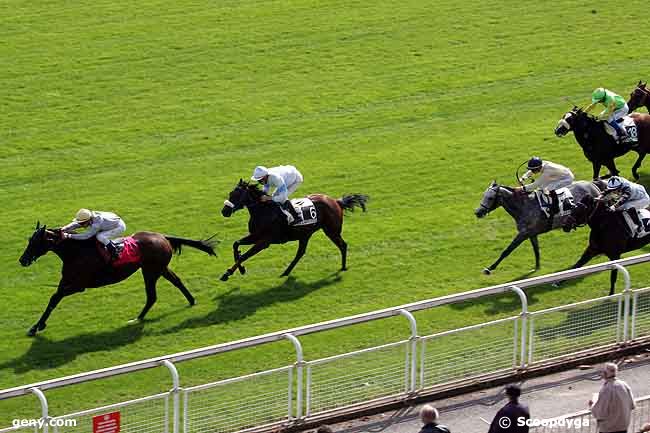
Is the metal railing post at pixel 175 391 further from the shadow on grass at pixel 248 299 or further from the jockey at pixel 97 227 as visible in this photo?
the jockey at pixel 97 227

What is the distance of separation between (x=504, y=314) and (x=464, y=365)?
2.10 meters

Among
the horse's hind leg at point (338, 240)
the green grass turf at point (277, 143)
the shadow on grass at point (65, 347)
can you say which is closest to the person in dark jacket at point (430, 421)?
the green grass turf at point (277, 143)

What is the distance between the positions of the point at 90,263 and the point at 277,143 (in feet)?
24.5

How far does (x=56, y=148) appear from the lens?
24188 mm

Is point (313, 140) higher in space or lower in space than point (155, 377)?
higher

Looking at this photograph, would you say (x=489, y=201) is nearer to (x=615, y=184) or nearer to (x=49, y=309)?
(x=615, y=184)

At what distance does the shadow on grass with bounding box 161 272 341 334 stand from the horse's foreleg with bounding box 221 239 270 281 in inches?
9.3

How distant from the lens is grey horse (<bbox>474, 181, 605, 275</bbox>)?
18906 millimetres

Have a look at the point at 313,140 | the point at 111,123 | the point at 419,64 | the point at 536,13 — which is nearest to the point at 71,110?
the point at 111,123

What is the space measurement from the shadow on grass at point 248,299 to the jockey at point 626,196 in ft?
12.7

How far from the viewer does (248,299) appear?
18.4m

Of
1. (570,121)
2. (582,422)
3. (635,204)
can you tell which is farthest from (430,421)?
(570,121)

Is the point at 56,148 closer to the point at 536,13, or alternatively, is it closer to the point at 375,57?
the point at 375,57

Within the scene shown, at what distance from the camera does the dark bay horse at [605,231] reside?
706 inches
